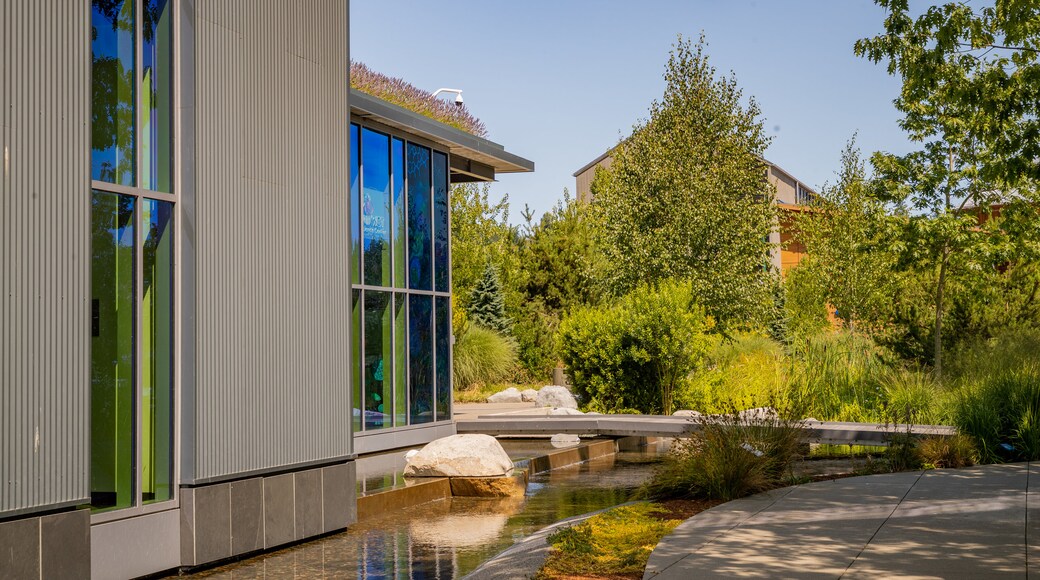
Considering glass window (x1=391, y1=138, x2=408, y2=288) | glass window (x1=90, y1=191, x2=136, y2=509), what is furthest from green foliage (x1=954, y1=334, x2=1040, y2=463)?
glass window (x1=90, y1=191, x2=136, y2=509)

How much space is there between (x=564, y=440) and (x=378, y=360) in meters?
4.34

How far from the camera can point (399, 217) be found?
614 inches

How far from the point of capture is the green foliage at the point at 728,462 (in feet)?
30.2

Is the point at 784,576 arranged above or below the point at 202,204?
below

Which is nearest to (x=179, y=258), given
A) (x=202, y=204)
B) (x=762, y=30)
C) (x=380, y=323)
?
(x=202, y=204)

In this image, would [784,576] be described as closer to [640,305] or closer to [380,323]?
[380,323]

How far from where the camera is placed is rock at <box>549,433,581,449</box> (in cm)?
1719

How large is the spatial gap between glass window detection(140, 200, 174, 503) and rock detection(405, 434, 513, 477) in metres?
4.68

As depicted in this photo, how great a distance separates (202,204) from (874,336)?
1738cm

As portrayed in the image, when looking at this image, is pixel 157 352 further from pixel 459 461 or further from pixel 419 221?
pixel 419 221

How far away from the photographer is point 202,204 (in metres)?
7.89

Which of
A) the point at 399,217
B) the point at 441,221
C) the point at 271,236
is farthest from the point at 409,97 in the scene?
the point at 271,236

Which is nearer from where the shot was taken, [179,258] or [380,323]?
[179,258]

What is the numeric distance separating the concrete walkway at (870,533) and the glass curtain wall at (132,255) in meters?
3.89
